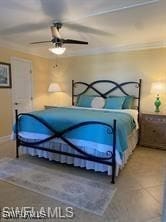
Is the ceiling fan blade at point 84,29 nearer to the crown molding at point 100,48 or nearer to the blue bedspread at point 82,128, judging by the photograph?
the crown molding at point 100,48

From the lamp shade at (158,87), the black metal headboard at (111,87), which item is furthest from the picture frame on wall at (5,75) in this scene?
the lamp shade at (158,87)

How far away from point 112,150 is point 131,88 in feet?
Answer: 8.74

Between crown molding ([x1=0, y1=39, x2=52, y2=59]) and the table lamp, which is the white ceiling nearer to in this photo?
crown molding ([x1=0, y1=39, x2=52, y2=59])

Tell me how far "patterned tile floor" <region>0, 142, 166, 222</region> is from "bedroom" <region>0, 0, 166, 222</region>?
10 mm

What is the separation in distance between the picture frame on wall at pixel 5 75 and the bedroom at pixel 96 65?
122mm

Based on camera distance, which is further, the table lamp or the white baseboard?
the white baseboard

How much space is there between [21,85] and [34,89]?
20.4 inches

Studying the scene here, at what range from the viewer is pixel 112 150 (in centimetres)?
260

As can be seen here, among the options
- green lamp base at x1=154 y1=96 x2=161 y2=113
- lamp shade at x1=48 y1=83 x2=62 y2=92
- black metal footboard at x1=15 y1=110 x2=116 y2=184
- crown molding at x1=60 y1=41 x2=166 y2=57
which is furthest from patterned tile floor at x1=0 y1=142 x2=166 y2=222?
crown molding at x1=60 y1=41 x2=166 y2=57

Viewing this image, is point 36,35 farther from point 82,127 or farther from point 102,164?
point 102,164

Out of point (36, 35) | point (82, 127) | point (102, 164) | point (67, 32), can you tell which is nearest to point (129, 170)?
point (102, 164)

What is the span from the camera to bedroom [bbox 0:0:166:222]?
2.19 m

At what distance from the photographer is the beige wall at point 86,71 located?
4523mm

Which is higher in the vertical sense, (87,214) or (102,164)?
(102,164)
